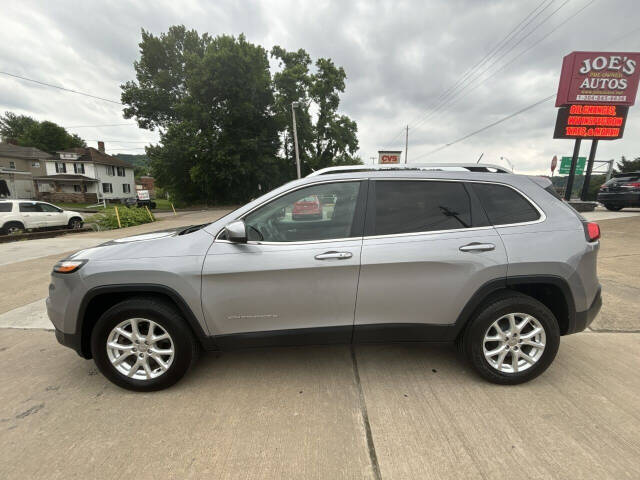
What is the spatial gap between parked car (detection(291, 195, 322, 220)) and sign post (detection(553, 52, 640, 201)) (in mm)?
17824

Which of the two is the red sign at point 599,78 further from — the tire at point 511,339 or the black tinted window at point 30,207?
the black tinted window at point 30,207

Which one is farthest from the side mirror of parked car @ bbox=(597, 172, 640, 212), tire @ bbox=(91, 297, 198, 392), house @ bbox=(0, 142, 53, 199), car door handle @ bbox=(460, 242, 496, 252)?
house @ bbox=(0, 142, 53, 199)

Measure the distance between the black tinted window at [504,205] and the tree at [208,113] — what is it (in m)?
28.9

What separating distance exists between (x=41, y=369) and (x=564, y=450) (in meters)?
4.09

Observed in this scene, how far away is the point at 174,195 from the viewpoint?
33844mm

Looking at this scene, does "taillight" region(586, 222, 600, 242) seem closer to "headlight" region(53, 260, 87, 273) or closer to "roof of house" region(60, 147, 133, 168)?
"headlight" region(53, 260, 87, 273)

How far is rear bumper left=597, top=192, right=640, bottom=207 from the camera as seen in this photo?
12.0 m

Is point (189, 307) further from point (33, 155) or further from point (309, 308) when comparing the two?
point (33, 155)

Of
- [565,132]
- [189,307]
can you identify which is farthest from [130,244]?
[565,132]

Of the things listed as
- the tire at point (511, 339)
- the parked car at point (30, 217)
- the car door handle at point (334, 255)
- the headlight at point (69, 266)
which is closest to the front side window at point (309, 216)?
the car door handle at point (334, 255)

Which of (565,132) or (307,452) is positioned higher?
(565,132)

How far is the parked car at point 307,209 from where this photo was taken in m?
2.45

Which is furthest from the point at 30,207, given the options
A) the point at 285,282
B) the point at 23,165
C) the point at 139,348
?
the point at 23,165

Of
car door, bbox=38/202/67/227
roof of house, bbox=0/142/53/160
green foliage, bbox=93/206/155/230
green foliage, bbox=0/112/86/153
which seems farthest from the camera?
green foliage, bbox=0/112/86/153
